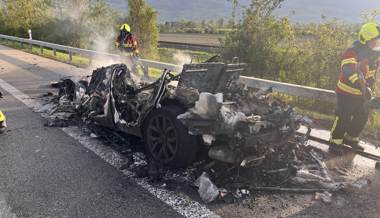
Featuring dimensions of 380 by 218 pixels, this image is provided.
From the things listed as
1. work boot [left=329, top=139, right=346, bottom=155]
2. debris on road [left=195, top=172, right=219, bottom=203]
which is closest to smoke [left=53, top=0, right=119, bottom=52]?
work boot [left=329, top=139, right=346, bottom=155]

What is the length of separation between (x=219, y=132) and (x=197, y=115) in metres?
0.31

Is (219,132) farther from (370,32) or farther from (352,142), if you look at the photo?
(370,32)

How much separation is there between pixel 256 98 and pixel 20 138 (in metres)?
3.66

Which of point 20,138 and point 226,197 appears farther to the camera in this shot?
point 20,138

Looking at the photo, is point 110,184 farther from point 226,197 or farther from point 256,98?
point 256,98

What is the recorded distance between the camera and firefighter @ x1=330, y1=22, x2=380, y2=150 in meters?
4.68

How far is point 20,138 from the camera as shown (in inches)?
204

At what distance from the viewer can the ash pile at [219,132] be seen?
3617mm

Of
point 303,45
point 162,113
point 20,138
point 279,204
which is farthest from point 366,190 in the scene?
point 303,45

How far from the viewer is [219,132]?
3602mm

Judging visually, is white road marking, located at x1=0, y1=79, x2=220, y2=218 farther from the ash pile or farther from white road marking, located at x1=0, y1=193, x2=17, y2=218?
white road marking, located at x1=0, y1=193, x2=17, y2=218

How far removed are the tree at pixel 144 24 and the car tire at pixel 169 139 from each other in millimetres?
17438

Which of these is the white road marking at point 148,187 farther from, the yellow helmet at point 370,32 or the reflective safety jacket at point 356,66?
the yellow helmet at point 370,32

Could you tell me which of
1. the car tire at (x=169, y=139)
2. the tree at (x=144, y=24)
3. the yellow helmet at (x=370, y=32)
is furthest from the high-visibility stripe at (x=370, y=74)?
the tree at (x=144, y=24)
